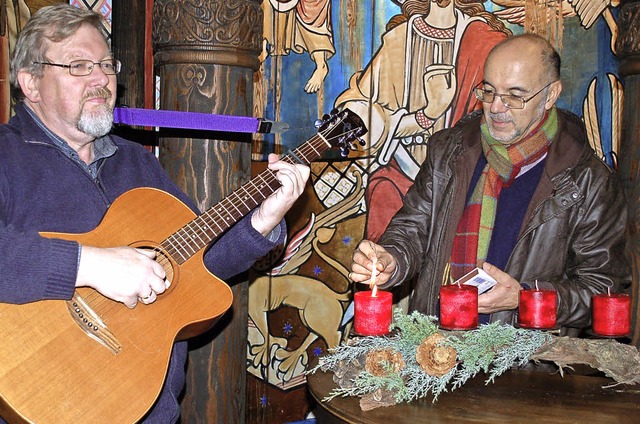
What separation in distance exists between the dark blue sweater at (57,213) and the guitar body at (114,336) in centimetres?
8

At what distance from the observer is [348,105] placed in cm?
463

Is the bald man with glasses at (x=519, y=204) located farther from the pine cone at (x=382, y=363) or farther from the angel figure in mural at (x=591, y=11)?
the angel figure in mural at (x=591, y=11)

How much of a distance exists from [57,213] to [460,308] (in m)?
1.37

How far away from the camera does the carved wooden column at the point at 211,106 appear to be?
3641 millimetres

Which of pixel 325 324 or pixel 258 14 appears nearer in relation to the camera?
pixel 258 14

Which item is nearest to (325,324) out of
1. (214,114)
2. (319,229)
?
(319,229)

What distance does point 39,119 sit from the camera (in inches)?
112

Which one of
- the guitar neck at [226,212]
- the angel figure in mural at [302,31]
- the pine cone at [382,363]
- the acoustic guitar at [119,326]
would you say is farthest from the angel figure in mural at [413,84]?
the pine cone at [382,363]

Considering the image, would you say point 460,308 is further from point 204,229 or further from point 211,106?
point 211,106

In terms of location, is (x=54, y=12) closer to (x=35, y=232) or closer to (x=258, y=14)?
(x=35, y=232)

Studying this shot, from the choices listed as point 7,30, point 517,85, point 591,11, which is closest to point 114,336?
point 517,85

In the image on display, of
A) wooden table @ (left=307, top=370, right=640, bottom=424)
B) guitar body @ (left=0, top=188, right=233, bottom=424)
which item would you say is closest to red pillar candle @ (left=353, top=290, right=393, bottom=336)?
wooden table @ (left=307, top=370, right=640, bottom=424)

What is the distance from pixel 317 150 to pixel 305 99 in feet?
5.31

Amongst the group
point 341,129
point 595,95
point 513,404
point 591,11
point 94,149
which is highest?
point 591,11
